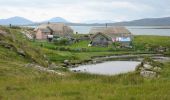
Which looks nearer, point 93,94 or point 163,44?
point 93,94

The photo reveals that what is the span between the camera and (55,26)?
149 metres

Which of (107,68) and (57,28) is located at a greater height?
(57,28)

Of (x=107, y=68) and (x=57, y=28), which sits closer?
(x=107, y=68)

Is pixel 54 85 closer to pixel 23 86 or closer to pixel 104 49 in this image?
pixel 23 86

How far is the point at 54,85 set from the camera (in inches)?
637

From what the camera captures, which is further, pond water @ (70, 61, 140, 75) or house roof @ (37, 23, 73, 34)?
house roof @ (37, 23, 73, 34)

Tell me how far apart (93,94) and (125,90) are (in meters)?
1.40

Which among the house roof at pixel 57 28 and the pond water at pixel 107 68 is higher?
the house roof at pixel 57 28

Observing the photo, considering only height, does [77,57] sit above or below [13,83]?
below

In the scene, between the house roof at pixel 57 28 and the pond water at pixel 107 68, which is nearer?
the pond water at pixel 107 68

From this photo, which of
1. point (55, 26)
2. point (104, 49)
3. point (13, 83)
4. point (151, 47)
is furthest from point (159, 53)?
point (13, 83)

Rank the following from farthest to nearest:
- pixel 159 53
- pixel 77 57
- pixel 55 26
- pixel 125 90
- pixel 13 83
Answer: pixel 55 26 < pixel 159 53 < pixel 77 57 < pixel 13 83 < pixel 125 90

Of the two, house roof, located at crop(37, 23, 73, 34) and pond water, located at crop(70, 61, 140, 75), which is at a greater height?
house roof, located at crop(37, 23, 73, 34)

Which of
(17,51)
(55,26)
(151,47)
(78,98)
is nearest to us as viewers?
(78,98)
